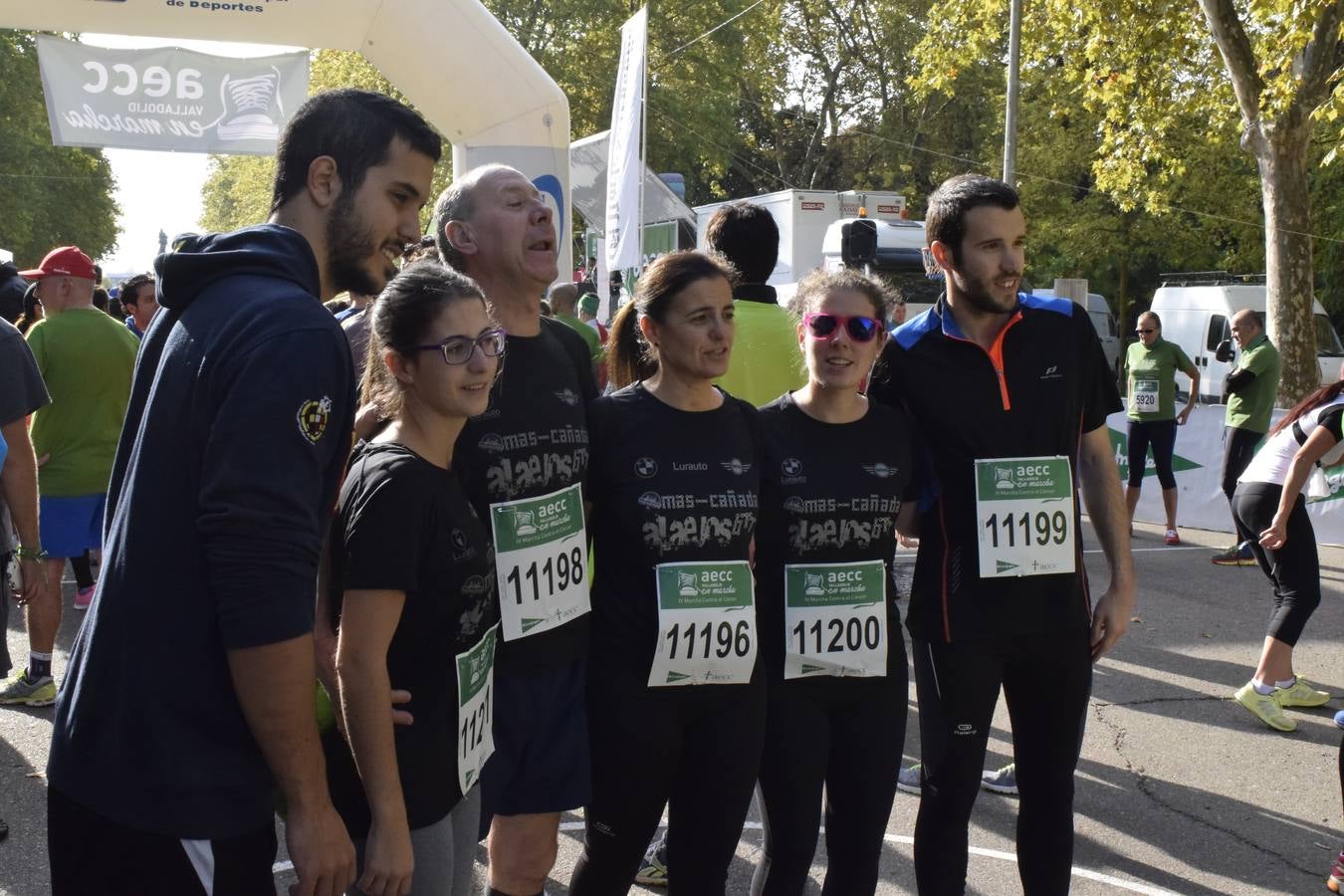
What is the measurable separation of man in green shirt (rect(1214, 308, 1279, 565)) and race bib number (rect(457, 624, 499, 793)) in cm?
850

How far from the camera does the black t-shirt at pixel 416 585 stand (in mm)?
2143

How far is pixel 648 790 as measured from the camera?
9.16 feet

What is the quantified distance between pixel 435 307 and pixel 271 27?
6246mm

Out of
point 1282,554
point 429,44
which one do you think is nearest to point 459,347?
point 1282,554

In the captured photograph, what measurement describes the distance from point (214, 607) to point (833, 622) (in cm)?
159

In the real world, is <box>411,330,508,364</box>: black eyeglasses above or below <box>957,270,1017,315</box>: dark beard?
below

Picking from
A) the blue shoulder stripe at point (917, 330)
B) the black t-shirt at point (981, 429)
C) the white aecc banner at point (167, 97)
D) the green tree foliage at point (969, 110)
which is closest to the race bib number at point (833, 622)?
the black t-shirt at point (981, 429)

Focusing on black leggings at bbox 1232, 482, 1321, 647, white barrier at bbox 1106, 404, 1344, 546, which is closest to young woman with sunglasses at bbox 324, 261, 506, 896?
black leggings at bbox 1232, 482, 1321, 647

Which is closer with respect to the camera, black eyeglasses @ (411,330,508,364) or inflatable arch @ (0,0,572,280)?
black eyeglasses @ (411,330,508,364)

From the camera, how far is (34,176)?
34.4m

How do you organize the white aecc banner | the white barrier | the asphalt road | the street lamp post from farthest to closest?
the street lamp post, the white barrier, the white aecc banner, the asphalt road

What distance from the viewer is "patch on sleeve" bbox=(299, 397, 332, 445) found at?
1.71 m

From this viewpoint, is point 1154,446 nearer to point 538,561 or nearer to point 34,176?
point 538,561

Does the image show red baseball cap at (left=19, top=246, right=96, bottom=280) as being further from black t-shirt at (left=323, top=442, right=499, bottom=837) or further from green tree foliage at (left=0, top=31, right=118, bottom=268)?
green tree foliage at (left=0, top=31, right=118, bottom=268)
